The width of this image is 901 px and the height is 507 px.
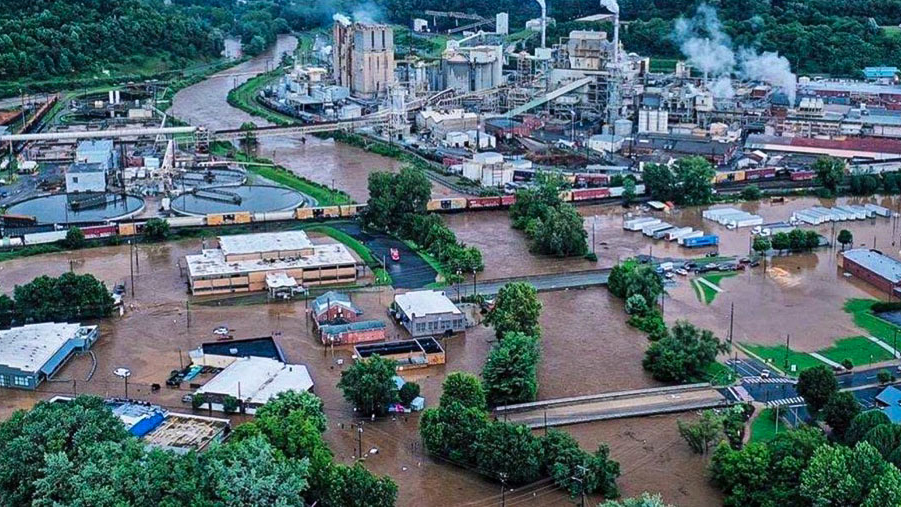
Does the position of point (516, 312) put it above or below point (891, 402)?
above

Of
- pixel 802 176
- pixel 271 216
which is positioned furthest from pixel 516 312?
pixel 802 176

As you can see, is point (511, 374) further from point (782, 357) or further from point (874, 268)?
point (874, 268)

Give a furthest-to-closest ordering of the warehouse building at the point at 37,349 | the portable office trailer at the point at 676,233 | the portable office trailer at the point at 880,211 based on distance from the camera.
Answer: the portable office trailer at the point at 880,211 < the portable office trailer at the point at 676,233 < the warehouse building at the point at 37,349

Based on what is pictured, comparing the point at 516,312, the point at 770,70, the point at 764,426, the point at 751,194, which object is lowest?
the point at 764,426

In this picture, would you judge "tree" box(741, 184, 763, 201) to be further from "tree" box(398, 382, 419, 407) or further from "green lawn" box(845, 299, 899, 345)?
"tree" box(398, 382, 419, 407)

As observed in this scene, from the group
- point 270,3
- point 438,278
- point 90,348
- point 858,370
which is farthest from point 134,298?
point 270,3

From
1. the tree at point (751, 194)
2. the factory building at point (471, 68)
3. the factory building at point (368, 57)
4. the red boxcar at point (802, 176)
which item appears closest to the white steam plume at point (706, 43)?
the factory building at point (471, 68)

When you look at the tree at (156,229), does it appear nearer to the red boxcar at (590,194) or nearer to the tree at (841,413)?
the red boxcar at (590,194)
